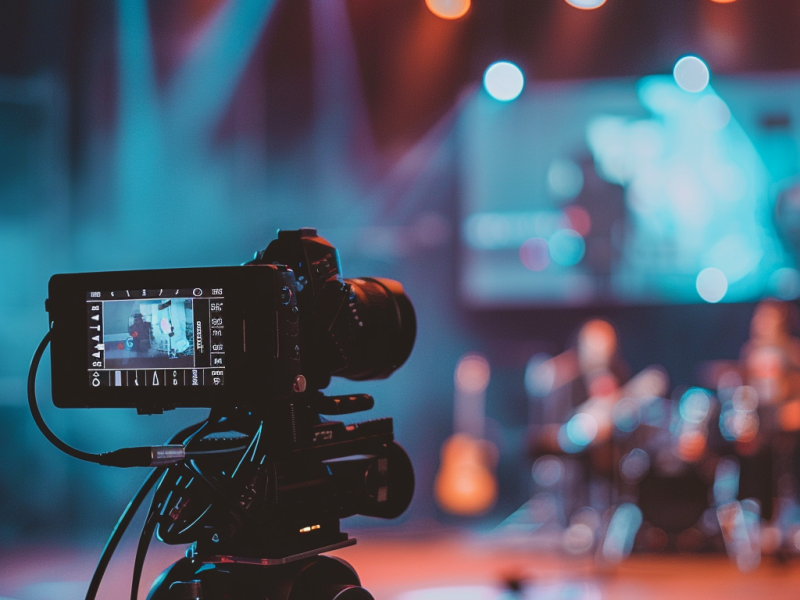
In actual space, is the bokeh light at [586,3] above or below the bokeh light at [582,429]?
above

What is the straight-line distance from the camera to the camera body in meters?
1.13

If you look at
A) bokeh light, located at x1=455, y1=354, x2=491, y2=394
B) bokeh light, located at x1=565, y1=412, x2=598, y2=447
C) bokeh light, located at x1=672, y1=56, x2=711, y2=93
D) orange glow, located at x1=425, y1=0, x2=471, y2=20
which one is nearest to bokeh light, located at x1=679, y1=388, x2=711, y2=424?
bokeh light, located at x1=565, y1=412, x2=598, y2=447

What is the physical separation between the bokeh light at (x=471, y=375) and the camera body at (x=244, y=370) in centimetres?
411

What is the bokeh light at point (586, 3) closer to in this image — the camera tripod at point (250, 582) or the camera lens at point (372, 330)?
the camera lens at point (372, 330)

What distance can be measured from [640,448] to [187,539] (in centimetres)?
368

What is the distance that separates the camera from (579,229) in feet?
17.2

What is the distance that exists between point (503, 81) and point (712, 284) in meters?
1.81

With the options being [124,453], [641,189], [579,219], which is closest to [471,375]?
[579,219]

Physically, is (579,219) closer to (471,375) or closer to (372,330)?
(471,375)

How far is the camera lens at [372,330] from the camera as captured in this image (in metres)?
1.25

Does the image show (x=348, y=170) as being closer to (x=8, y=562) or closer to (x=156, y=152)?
(x=156, y=152)

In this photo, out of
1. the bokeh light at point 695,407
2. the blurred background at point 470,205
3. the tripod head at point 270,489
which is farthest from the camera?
the blurred background at point 470,205

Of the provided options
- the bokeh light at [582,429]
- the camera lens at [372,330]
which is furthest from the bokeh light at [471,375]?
the camera lens at [372,330]

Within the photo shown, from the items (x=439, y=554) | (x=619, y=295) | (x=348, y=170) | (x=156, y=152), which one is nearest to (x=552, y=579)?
(x=439, y=554)
